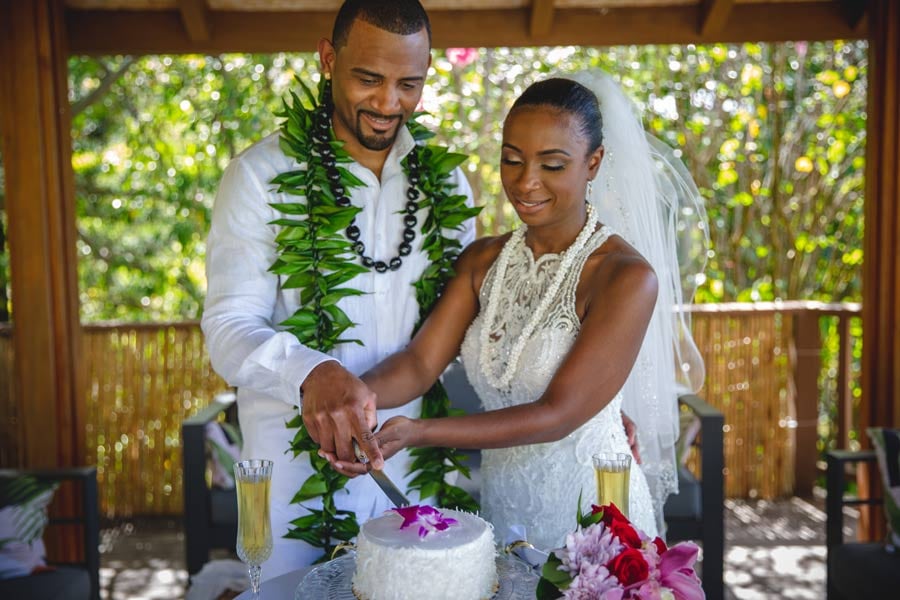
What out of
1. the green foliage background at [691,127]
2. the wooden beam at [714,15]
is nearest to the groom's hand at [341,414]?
the wooden beam at [714,15]

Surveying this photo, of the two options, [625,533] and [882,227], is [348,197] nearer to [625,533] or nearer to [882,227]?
[625,533]

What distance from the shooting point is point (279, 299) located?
7.48ft

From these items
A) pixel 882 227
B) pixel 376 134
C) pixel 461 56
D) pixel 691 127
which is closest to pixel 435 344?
pixel 376 134

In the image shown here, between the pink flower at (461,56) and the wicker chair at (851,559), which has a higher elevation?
the pink flower at (461,56)

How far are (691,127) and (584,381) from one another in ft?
16.1

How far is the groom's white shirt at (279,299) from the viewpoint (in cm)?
214

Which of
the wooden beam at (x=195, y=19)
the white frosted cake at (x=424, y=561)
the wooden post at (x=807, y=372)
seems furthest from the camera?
the wooden post at (x=807, y=372)

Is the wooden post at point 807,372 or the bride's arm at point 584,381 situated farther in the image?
the wooden post at point 807,372

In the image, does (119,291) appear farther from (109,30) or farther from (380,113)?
(380,113)

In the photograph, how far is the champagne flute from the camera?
166cm

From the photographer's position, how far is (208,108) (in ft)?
21.4

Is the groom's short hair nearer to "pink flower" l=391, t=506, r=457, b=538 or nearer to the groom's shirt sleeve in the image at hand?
the groom's shirt sleeve

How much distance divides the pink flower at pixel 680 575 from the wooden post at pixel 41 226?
10.7 ft

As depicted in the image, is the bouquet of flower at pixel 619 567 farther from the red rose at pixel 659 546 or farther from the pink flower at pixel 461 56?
the pink flower at pixel 461 56
